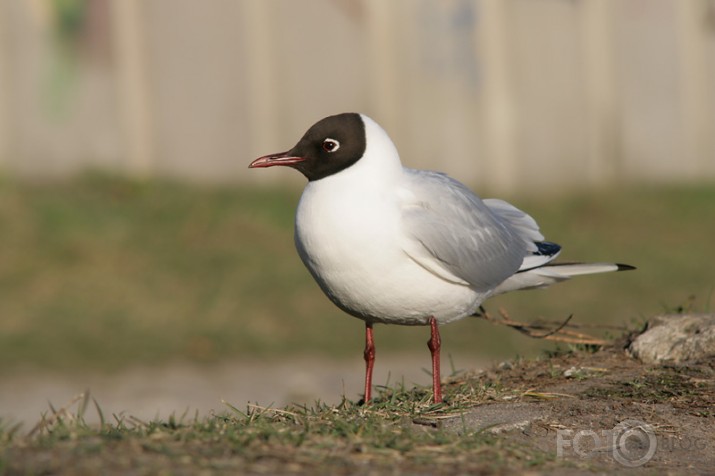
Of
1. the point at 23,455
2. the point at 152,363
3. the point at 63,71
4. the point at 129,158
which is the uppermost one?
the point at 63,71

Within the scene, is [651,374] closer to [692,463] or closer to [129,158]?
[692,463]

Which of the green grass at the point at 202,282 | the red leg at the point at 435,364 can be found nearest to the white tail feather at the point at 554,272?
the red leg at the point at 435,364

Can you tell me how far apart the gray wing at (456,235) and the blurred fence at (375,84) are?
28.3ft

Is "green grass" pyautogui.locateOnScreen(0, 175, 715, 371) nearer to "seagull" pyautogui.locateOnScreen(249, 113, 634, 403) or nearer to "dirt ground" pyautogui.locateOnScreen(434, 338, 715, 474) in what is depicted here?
"dirt ground" pyautogui.locateOnScreen(434, 338, 715, 474)

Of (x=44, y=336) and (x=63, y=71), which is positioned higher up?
(x=63, y=71)

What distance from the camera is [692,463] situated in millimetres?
4176

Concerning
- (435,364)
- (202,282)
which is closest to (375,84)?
(202,282)

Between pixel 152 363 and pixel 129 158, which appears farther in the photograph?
pixel 129 158

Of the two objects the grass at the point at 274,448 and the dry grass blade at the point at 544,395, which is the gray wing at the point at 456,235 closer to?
the dry grass blade at the point at 544,395

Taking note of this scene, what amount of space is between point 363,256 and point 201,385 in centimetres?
451

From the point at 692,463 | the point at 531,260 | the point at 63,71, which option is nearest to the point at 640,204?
the point at 63,71

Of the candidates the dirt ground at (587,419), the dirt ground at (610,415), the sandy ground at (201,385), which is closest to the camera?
the dirt ground at (587,419)

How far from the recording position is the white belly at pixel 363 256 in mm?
4613

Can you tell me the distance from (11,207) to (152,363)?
3.26m
